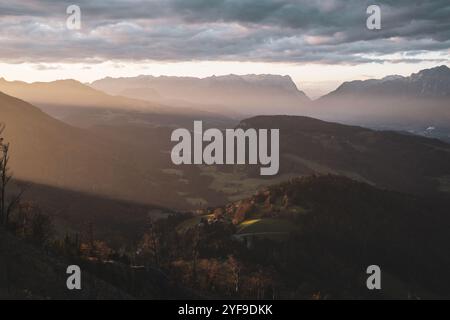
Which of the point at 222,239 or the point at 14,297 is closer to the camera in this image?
the point at 14,297

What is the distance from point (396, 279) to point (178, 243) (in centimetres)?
7776

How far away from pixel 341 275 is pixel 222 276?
188 feet

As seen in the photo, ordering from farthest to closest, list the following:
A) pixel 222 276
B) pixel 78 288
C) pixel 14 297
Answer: pixel 222 276, pixel 78 288, pixel 14 297

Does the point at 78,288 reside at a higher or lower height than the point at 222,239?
higher

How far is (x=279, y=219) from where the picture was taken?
18012 centimetres

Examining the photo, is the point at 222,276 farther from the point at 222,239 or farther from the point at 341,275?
the point at 341,275
